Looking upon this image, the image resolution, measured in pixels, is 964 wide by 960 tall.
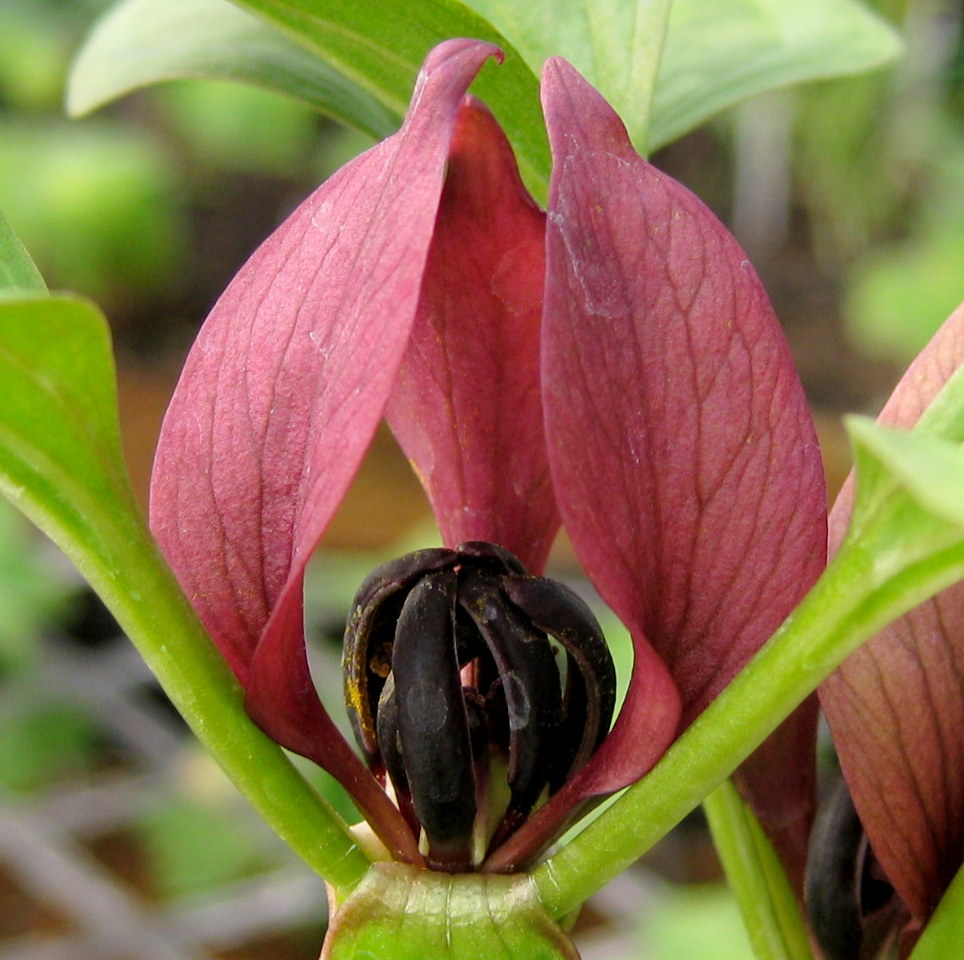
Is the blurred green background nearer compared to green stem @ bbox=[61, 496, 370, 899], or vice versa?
green stem @ bbox=[61, 496, 370, 899]

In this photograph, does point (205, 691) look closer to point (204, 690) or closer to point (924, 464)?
point (204, 690)

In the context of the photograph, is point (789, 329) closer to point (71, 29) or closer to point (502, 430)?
point (71, 29)

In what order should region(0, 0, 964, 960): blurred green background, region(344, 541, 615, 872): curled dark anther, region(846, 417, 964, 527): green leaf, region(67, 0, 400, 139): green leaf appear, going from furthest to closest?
region(0, 0, 964, 960): blurred green background, region(67, 0, 400, 139): green leaf, region(344, 541, 615, 872): curled dark anther, region(846, 417, 964, 527): green leaf

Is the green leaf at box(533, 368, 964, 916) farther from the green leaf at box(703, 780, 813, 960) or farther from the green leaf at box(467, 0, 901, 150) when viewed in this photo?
the green leaf at box(467, 0, 901, 150)

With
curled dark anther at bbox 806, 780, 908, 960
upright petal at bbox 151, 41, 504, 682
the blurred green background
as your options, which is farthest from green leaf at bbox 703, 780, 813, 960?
the blurred green background

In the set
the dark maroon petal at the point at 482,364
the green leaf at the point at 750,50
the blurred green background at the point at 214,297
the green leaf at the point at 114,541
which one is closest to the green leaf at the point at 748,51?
the green leaf at the point at 750,50
